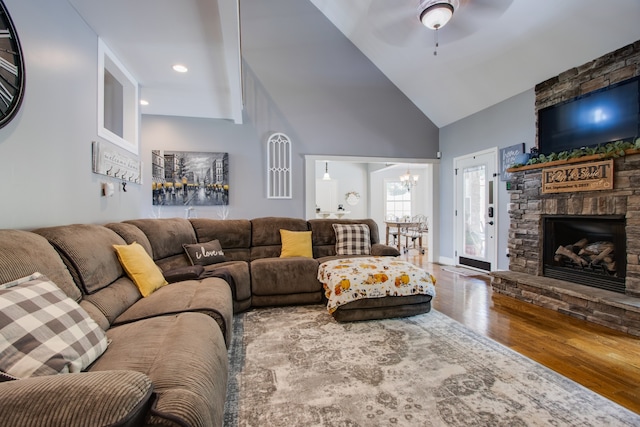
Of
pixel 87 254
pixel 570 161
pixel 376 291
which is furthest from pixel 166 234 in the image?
pixel 570 161

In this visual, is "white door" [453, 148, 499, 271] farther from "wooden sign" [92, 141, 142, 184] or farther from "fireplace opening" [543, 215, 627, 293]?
"wooden sign" [92, 141, 142, 184]

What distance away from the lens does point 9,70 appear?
5.11 feet

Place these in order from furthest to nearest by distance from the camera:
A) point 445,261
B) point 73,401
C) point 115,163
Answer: point 445,261
point 115,163
point 73,401

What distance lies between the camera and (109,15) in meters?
2.32

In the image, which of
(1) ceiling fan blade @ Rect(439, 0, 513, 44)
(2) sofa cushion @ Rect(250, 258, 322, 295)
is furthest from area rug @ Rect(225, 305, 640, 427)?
(1) ceiling fan blade @ Rect(439, 0, 513, 44)

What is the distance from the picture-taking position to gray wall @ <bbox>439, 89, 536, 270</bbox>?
4.19 metres

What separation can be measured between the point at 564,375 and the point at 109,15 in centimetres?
411

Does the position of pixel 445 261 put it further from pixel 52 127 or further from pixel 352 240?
pixel 52 127

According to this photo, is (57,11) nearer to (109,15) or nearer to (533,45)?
(109,15)

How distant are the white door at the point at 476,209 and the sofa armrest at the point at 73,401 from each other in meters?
5.03

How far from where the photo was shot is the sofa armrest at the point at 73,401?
65 centimetres

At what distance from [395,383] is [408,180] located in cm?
764

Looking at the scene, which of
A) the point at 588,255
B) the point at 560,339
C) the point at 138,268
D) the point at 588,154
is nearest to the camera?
the point at 138,268

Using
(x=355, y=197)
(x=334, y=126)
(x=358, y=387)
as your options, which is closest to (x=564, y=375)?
(x=358, y=387)
